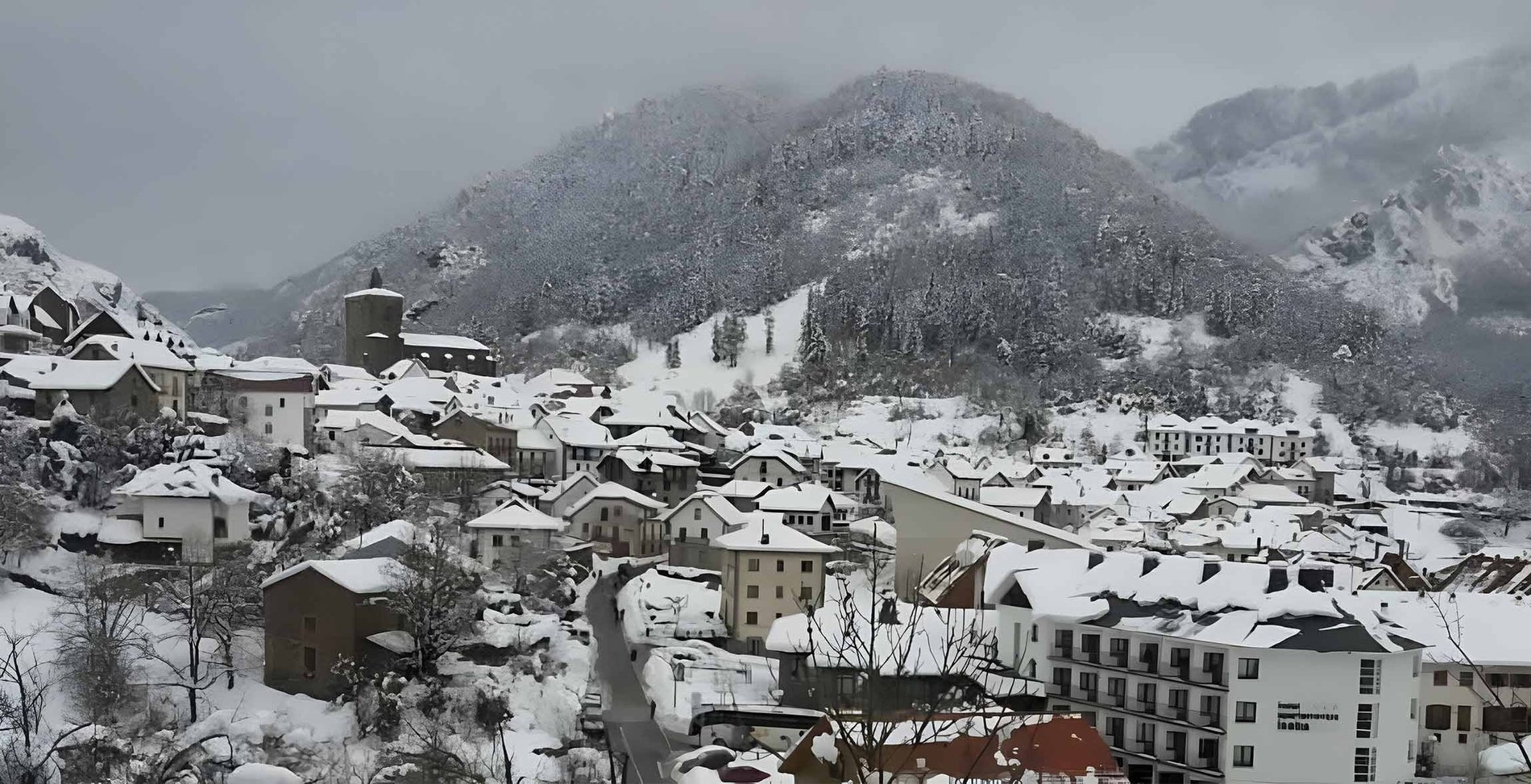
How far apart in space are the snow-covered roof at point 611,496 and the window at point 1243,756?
86.4ft

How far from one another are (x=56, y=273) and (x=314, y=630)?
5537 centimetres

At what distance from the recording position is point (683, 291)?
155 m

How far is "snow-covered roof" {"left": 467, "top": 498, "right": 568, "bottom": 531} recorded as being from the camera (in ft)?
134

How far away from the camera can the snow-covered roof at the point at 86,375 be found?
39938 mm

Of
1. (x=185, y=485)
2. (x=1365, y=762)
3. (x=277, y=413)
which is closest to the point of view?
(x=1365, y=762)

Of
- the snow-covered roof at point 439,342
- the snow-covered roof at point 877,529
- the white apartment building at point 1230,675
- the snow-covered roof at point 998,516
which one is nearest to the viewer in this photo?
the white apartment building at point 1230,675

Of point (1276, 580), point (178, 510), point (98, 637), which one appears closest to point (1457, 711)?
point (1276, 580)

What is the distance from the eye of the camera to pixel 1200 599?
97.4ft

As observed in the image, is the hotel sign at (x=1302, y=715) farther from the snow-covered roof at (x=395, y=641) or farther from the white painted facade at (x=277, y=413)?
the white painted facade at (x=277, y=413)

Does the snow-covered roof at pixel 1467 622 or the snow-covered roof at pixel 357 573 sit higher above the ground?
the snow-covered roof at pixel 357 573

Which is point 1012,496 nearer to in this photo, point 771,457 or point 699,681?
point 771,457

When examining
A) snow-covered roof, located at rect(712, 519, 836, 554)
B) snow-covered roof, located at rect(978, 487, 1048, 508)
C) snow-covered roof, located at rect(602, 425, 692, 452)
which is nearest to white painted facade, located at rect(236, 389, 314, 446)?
snow-covered roof, located at rect(602, 425, 692, 452)

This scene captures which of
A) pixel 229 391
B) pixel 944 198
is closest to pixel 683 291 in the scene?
pixel 944 198

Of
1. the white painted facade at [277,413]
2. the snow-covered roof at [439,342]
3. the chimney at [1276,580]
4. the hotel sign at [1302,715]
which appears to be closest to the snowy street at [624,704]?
the hotel sign at [1302,715]
